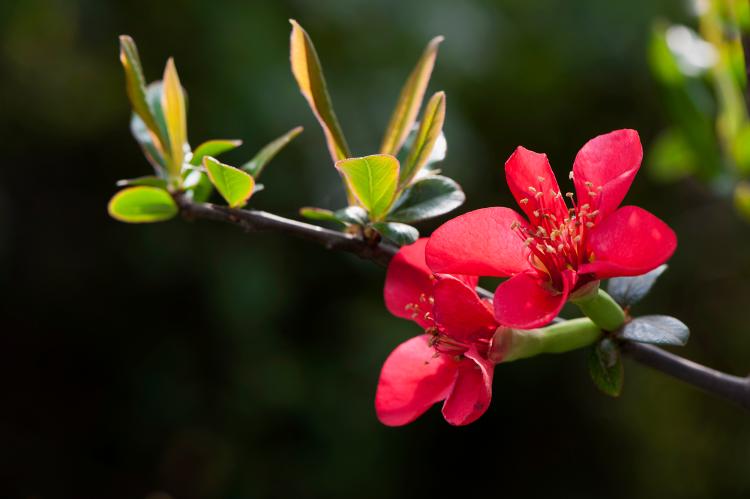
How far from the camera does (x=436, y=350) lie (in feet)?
1.64

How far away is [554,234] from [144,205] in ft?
0.90

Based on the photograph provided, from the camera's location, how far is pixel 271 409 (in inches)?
61.4

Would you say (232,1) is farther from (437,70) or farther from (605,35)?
(605,35)

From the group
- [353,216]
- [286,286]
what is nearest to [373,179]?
[353,216]

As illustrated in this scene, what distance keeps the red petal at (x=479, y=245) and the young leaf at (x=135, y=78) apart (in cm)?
23

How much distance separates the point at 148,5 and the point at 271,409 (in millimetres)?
824

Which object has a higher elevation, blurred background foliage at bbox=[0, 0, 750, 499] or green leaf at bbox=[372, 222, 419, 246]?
green leaf at bbox=[372, 222, 419, 246]

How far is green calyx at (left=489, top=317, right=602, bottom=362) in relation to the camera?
48 centimetres

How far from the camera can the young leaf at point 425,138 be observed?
50 centimetres

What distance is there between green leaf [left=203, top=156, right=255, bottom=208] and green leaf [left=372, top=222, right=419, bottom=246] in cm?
8

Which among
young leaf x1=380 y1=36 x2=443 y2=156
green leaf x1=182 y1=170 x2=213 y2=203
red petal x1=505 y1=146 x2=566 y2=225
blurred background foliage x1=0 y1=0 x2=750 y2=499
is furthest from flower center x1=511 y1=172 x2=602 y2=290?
blurred background foliage x1=0 y1=0 x2=750 y2=499

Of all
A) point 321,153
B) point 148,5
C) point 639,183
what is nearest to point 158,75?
point 148,5

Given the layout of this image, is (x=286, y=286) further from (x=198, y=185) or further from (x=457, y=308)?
(x=457, y=308)

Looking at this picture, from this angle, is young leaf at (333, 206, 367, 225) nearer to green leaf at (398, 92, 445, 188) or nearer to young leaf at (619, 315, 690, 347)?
green leaf at (398, 92, 445, 188)
